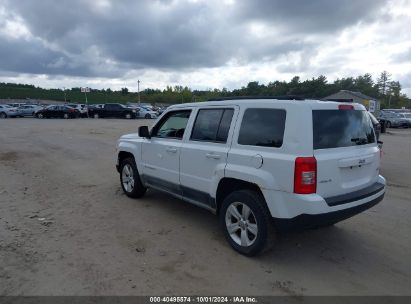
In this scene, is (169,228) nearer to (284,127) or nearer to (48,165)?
(284,127)

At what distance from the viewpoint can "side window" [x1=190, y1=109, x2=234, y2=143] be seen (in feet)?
14.8

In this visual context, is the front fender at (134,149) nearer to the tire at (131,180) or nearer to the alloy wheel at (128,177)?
the tire at (131,180)

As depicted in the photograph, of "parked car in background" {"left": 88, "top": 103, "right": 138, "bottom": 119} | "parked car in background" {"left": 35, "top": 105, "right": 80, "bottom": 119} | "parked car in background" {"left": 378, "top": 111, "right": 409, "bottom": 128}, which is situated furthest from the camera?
"parked car in background" {"left": 88, "top": 103, "right": 138, "bottom": 119}

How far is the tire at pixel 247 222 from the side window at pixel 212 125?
794mm

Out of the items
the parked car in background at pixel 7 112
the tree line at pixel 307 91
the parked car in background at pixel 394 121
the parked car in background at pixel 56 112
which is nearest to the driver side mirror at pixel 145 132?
the parked car in background at pixel 394 121

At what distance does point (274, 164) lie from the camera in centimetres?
377

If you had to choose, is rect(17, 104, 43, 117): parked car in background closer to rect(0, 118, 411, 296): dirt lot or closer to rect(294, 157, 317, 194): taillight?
rect(0, 118, 411, 296): dirt lot

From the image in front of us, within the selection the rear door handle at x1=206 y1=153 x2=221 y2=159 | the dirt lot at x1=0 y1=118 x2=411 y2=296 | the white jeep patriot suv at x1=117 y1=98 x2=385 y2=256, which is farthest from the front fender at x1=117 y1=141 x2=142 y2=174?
the rear door handle at x1=206 y1=153 x2=221 y2=159

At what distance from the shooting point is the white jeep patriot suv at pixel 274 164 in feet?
12.1

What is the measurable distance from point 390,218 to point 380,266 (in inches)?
71.1

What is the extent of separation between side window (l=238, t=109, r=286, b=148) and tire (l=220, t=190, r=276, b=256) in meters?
0.61

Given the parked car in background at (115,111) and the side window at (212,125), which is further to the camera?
the parked car in background at (115,111)

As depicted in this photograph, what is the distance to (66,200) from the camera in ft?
21.3

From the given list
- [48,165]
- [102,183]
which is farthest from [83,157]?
[102,183]
